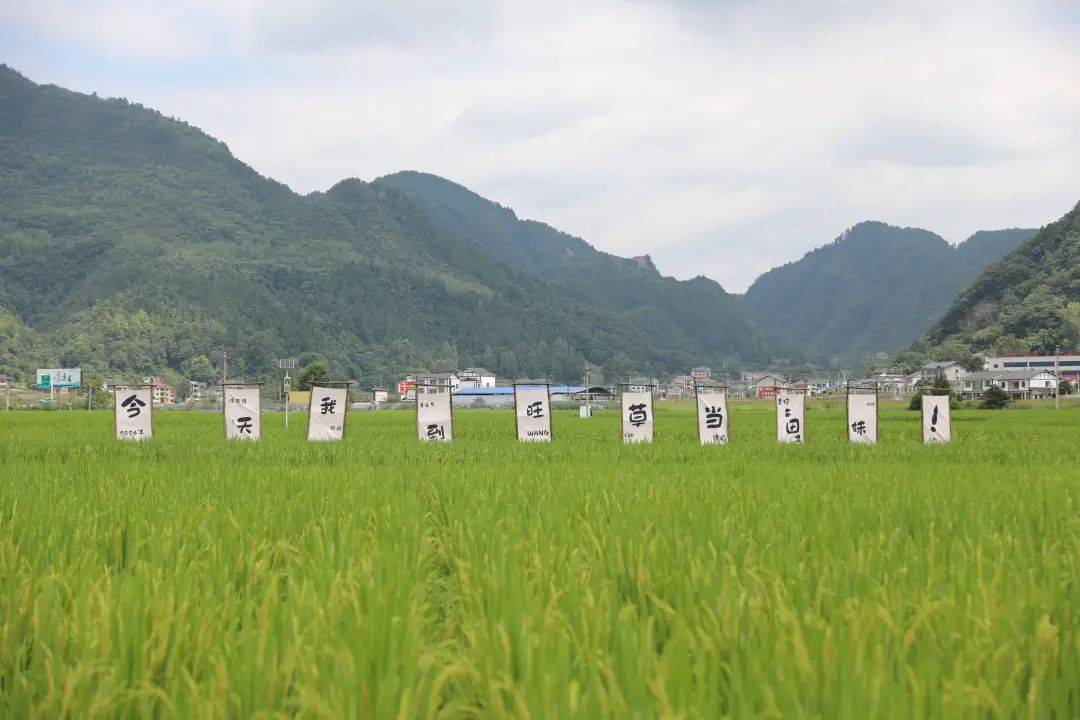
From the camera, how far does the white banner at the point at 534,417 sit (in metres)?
15.7

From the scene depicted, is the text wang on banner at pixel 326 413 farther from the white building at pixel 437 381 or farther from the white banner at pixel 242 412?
the white building at pixel 437 381

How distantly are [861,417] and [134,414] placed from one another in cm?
1318

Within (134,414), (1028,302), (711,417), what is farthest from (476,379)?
(711,417)

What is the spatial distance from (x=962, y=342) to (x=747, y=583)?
123167 millimetres

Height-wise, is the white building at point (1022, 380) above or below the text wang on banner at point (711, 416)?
below

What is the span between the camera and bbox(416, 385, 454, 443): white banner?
52.2ft

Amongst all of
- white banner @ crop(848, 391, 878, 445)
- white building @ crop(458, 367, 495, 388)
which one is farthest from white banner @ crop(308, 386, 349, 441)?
white building @ crop(458, 367, 495, 388)

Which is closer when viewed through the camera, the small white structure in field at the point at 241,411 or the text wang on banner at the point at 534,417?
the text wang on banner at the point at 534,417

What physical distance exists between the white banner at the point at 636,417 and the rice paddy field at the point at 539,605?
979 cm

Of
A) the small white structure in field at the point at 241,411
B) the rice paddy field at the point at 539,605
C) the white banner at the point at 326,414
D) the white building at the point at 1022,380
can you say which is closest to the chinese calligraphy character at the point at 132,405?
the small white structure in field at the point at 241,411

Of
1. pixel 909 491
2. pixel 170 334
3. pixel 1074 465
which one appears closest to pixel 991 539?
pixel 909 491

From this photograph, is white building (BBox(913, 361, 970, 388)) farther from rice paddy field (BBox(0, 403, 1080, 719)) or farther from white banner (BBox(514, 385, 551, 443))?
rice paddy field (BBox(0, 403, 1080, 719))

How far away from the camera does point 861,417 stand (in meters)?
17.3

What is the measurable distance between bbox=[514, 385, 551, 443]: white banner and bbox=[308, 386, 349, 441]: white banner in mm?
3081
